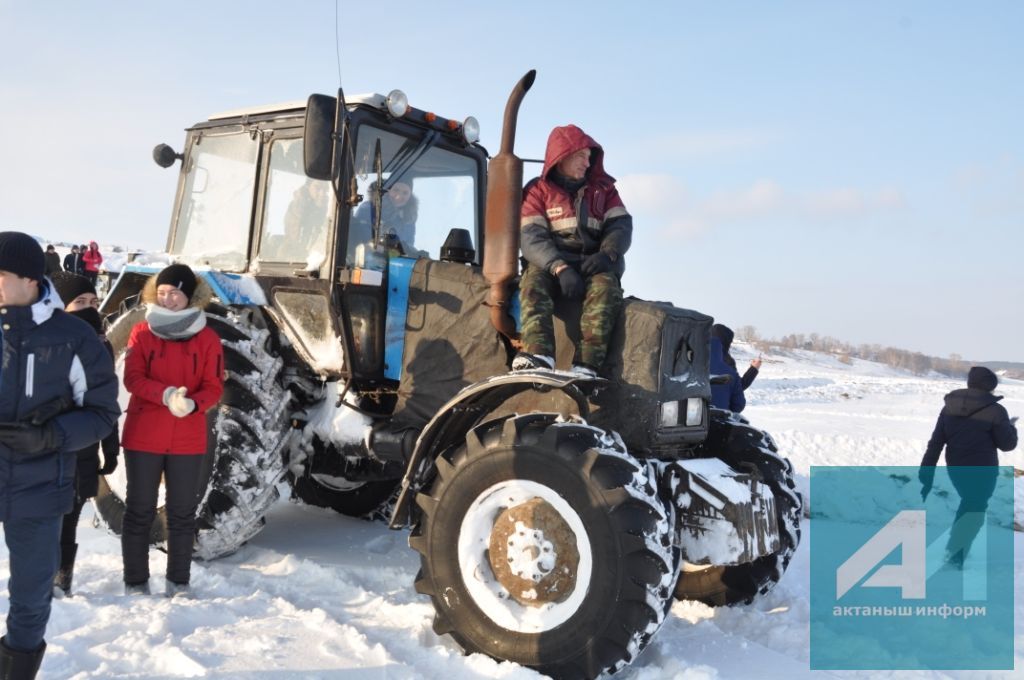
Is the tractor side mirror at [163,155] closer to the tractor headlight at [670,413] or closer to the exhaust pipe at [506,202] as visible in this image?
the exhaust pipe at [506,202]

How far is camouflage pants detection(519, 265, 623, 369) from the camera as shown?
3.74 m

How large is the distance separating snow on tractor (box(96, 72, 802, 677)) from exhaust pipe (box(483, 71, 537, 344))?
0.01 meters

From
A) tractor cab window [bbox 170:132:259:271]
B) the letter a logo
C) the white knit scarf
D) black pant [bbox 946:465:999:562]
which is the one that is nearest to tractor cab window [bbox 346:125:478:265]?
tractor cab window [bbox 170:132:259:271]

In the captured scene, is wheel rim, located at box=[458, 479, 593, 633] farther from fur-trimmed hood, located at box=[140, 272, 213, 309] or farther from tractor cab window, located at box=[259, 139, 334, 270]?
tractor cab window, located at box=[259, 139, 334, 270]

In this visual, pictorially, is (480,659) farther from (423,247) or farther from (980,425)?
(980,425)

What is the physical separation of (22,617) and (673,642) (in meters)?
2.70

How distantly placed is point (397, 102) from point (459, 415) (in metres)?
2.02

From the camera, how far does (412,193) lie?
511cm

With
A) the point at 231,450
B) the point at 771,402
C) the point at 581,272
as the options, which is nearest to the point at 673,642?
the point at 581,272

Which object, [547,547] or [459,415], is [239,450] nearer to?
[459,415]

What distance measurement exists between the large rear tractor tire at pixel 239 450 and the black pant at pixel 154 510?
34cm

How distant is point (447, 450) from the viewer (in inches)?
147

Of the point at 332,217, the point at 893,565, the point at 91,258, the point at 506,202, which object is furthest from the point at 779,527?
the point at 91,258

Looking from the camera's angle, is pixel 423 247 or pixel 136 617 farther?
pixel 423 247
